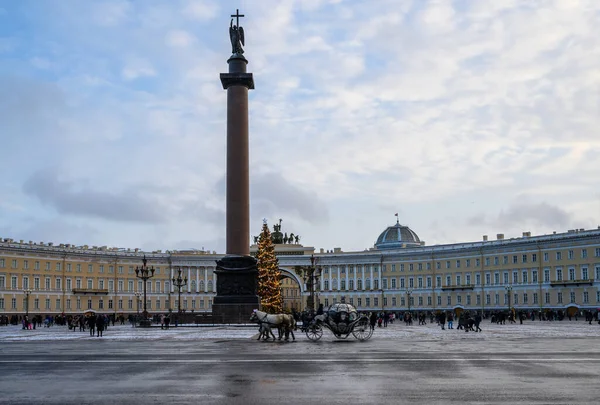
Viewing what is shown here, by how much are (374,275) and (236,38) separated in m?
81.1

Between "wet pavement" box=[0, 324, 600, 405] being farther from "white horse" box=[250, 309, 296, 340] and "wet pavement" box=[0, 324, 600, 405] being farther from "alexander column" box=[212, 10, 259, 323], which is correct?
"alexander column" box=[212, 10, 259, 323]

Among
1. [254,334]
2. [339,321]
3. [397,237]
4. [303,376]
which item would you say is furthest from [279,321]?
[397,237]

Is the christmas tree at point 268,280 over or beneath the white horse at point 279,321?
over

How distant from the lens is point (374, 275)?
428 ft

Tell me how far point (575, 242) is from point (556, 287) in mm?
6708

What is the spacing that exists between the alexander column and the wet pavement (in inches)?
929

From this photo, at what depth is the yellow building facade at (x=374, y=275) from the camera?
96.1 m

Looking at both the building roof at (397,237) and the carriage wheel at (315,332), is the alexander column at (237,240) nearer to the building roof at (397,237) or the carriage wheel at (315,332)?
the carriage wheel at (315,332)

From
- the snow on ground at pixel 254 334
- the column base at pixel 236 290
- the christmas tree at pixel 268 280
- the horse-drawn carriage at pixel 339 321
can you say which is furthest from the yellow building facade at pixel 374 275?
the horse-drawn carriage at pixel 339 321

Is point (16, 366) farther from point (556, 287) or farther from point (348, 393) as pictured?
point (556, 287)

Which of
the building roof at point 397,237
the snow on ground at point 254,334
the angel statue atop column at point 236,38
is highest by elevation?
the angel statue atop column at point 236,38

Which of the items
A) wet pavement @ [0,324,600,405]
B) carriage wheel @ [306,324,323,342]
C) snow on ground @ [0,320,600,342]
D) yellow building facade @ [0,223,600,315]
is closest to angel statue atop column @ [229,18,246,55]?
snow on ground @ [0,320,600,342]

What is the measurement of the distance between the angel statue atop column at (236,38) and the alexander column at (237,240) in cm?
492

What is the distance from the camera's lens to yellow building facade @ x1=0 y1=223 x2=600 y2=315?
96.1 meters
